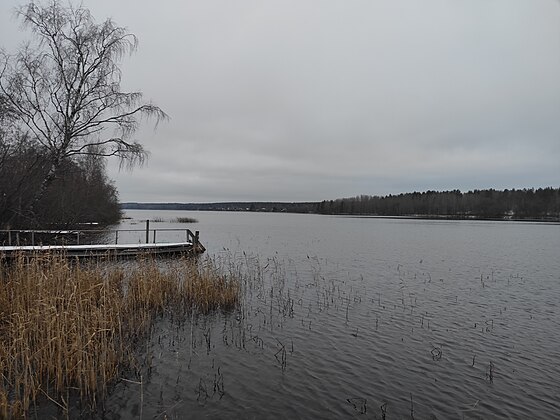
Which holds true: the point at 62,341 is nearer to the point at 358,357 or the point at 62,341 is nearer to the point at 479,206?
the point at 358,357

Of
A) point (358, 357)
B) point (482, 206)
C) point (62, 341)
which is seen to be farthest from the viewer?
point (482, 206)

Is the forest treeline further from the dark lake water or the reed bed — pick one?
the reed bed

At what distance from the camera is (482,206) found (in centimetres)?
11469

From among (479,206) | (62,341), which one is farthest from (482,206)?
(62,341)

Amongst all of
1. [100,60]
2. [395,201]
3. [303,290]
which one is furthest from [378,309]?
[395,201]

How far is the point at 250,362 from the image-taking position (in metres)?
7.20

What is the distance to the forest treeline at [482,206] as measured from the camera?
108062 millimetres

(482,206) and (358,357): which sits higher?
(482,206)

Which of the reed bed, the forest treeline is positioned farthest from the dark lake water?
the forest treeline

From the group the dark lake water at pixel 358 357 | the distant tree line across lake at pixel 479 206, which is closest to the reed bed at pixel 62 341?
the dark lake water at pixel 358 357

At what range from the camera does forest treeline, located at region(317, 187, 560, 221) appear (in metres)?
108

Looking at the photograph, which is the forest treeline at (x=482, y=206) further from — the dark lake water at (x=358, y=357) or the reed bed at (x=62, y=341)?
the reed bed at (x=62, y=341)

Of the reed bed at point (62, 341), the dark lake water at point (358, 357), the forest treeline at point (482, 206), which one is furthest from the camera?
the forest treeline at point (482, 206)

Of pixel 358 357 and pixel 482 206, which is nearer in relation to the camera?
pixel 358 357
